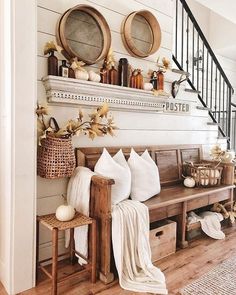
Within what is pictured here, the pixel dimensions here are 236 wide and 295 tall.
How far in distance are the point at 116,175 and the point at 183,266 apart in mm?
901

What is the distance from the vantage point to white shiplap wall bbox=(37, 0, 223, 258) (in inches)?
83.7

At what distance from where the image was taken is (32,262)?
72.5 inches

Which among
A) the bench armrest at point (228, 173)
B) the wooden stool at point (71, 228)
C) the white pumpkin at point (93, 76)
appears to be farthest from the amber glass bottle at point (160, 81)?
the wooden stool at point (71, 228)

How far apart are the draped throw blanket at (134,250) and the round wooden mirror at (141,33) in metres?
1.49

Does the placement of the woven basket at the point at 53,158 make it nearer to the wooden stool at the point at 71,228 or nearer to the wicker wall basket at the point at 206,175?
the wooden stool at the point at 71,228

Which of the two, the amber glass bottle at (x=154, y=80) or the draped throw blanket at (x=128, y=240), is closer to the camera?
the draped throw blanket at (x=128, y=240)

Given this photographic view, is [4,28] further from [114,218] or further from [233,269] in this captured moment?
[233,269]

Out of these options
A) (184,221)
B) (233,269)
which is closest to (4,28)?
(184,221)

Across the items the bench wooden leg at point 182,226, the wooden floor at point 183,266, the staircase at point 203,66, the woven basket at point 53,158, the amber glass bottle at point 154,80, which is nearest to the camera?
the wooden floor at point 183,266

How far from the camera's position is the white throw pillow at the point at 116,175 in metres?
2.10

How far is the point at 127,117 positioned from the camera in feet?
→ 8.82

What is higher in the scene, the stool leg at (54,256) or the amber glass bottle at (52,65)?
the amber glass bottle at (52,65)

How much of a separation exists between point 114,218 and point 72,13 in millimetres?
1649

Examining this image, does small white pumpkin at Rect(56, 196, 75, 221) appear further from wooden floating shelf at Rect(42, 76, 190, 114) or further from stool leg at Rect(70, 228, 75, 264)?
wooden floating shelf at Rect(42, 76, 190, 114)
